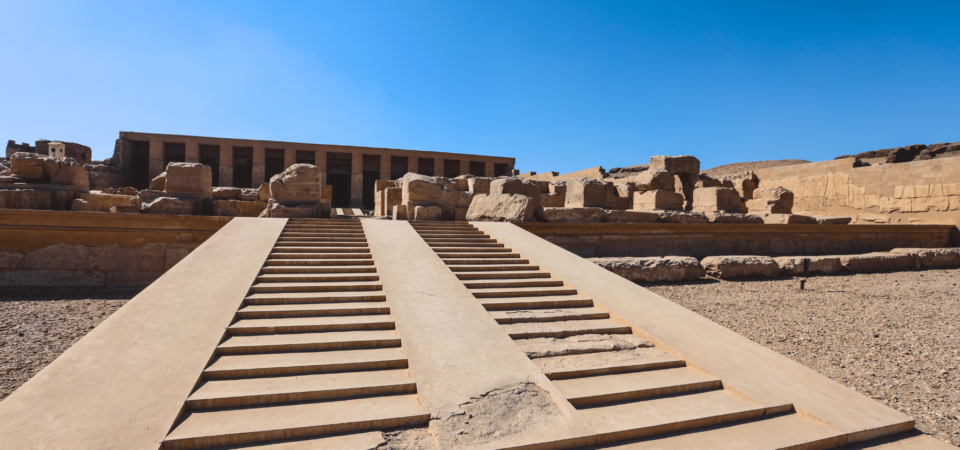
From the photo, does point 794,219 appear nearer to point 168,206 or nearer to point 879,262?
point 879,262

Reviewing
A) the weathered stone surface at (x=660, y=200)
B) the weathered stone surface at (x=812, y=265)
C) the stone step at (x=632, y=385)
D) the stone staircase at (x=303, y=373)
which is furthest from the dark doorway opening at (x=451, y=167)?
the stone step at (x=632, y=385)

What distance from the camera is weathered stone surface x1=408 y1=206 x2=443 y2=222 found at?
28.3 ft

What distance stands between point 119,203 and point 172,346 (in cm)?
874

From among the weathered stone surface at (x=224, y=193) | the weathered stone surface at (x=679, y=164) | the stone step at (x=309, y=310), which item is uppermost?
the weathered stone surface at (x=679, y=164)

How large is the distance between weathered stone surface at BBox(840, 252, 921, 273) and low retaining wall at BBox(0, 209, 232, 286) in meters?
12.3

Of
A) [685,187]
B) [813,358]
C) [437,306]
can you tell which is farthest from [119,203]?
[685,187]

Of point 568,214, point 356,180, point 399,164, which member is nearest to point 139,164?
point 356,180

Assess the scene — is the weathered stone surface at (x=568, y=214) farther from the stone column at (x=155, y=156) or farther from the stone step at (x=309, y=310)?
the stone column at (x=155, y=156)

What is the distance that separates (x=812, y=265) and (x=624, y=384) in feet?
26.8

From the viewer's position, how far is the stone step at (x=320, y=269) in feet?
15.9

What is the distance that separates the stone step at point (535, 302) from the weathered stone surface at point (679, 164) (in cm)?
1075

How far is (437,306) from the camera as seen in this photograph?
13.6ft

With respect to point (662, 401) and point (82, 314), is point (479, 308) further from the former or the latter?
point (82, 314)

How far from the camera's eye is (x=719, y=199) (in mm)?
11828
